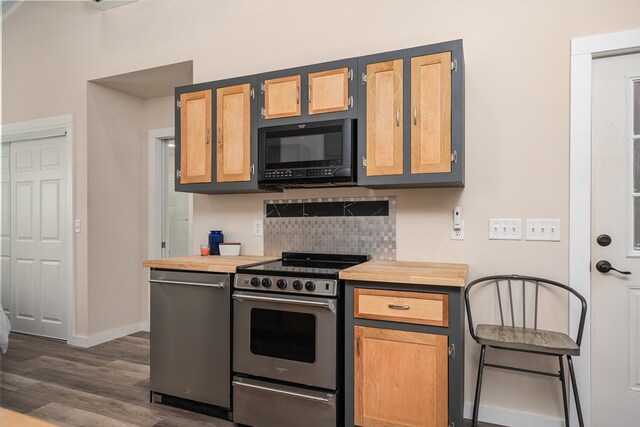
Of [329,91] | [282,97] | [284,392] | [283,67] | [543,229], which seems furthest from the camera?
[283,67]

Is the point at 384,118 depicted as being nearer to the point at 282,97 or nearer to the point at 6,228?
the point at 282,97

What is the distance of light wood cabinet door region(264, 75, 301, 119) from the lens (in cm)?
254

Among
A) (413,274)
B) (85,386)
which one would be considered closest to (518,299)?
(413,274)

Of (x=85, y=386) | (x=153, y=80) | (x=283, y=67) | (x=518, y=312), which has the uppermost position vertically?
(x=153, y=80)

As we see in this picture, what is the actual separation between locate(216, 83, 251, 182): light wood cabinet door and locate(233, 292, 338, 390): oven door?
88 centimetres

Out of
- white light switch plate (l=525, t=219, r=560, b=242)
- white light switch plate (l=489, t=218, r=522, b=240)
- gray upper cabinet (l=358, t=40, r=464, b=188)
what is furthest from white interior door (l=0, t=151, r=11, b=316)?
white light switch plate (l=525, t=219, r=560, b=242)

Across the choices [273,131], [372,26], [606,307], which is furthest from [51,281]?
[606,307]

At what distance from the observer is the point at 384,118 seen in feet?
7.56

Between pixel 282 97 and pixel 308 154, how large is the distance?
1.47 ft

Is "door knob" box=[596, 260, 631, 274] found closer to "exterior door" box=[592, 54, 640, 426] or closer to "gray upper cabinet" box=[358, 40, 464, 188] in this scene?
"exterior door" box=[592, 54, 640, 426]

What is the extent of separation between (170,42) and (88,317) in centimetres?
273

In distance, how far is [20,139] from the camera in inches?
165

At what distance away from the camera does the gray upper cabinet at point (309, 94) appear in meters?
2.40

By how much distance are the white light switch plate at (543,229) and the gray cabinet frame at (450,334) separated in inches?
28.9
